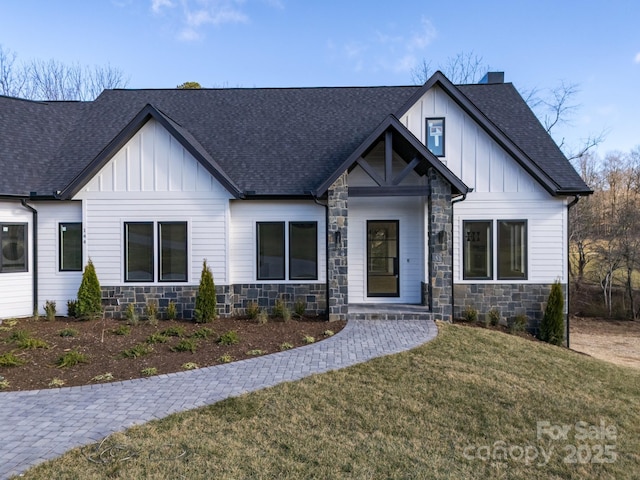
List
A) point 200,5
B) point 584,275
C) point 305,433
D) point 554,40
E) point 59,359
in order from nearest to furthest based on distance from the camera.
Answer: point 305,433 → point 59,359 → point 554,40 → point 200,5 → point 584,275

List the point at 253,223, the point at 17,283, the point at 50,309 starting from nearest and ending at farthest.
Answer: the point at 50,309 < the point at 17,283 < the point at 253,223

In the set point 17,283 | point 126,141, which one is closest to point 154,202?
point 126,141

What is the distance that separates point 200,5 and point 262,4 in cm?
256

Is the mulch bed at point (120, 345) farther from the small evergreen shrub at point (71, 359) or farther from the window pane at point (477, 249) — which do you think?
the window pane at point (477, 249)

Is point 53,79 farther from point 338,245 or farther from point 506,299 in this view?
point 506,299

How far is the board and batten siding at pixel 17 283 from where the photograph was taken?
1057 centimetres

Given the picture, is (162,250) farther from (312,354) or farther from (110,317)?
(312,354)

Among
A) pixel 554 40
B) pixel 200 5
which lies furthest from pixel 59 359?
pixel 554 40

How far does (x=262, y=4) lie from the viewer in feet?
57.0

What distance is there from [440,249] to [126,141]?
329 inches

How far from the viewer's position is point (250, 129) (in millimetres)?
13062

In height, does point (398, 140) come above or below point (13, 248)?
above

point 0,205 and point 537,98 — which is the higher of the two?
point 537,98

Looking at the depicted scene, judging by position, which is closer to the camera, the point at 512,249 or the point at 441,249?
the point at 441,249
